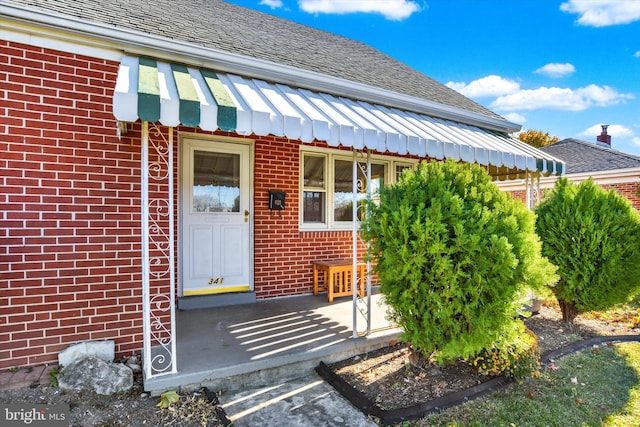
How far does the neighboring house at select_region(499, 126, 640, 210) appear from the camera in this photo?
39.6 ft

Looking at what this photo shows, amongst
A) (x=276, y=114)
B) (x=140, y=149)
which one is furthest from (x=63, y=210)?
(x=276, y=114)

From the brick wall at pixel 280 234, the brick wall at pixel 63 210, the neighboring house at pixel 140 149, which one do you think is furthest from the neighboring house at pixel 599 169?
the brick wall at pixel 63 210

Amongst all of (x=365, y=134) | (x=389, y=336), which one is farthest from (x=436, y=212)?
(x=389, y=336)

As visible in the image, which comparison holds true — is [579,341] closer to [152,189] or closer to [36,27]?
[152,189]

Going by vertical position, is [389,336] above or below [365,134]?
below

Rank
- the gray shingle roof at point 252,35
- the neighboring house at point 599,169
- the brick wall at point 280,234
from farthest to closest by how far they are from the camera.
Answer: the neighboring house at point 599,169 → the brick wall at point 280,234 → the gray shingle roof at point 252,35

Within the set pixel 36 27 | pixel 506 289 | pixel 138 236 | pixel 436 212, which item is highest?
pixel 36 27

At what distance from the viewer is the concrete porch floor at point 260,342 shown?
11.5 ft

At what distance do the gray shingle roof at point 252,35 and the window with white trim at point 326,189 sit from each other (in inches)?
63.2

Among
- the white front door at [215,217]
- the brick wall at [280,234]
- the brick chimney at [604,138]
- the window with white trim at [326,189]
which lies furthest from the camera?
the brick chimney at [604,138]

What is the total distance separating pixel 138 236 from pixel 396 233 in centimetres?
294

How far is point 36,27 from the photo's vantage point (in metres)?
3.42

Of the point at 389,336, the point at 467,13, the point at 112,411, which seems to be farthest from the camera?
the point at 467,13

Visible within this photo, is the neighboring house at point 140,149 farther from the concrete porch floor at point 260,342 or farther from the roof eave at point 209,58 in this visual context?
the concrete porch floor at point 260,342
